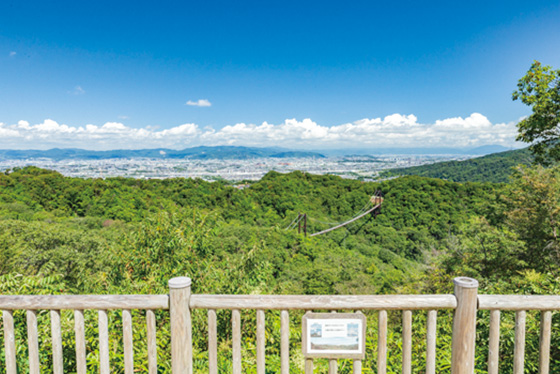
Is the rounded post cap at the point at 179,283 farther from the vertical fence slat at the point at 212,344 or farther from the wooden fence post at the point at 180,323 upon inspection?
the vertical fence slat at the point at 212,344

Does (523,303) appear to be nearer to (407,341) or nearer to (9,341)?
(407,341)

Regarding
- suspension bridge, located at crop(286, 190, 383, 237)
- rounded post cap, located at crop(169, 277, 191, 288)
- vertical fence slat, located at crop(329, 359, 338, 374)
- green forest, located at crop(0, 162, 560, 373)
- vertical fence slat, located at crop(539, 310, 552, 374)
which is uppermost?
rounded post cap, located at crop(169, 277, 191, 288)

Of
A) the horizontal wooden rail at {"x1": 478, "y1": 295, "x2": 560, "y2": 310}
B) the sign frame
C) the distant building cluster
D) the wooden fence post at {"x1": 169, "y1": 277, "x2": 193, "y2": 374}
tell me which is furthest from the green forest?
the distant building cluster

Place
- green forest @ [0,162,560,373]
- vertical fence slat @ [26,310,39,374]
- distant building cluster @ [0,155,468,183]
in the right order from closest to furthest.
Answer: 1. vertical fence slat @ [26,310,39,374]
2. green forest @ [0,162,560,373]
3. distant building cluster @ [0,155,468,183]

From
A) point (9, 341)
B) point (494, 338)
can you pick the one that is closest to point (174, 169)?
point (9, 341)

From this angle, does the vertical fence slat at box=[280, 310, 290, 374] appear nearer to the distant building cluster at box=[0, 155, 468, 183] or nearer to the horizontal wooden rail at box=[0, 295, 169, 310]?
the horizontal wooden rail at box=[0, 295, 169, 310]

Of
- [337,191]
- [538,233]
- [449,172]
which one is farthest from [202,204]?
[449,172]

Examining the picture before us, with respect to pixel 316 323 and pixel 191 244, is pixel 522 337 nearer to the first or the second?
pixel 316 323

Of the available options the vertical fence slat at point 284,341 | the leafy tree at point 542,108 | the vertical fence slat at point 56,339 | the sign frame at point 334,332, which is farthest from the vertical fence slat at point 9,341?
the leafy tree at point 542,108

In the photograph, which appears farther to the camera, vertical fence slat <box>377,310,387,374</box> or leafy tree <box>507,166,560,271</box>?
leafy tree <box>507,166,560,271</box>
